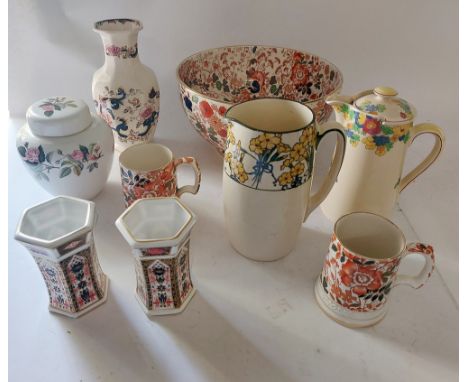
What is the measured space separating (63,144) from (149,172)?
126 mm

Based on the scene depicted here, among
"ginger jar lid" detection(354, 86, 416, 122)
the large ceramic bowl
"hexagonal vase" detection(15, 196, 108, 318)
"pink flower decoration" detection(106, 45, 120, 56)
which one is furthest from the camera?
the large ceramic bowl

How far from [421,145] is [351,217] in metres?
0.51

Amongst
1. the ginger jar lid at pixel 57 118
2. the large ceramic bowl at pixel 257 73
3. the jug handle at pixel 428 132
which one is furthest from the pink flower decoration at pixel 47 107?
the jug handle at pixel 428 132

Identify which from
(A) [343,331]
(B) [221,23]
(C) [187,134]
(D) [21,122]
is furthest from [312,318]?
(D) [21,122]

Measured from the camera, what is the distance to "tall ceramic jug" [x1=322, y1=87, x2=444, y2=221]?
0.55 m

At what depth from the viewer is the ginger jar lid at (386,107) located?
55 centimetres

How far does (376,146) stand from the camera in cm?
56

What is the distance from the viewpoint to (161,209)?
0.50 meters

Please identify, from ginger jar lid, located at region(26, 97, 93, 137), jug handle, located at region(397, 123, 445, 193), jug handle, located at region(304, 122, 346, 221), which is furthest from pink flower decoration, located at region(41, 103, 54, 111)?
jug handle, located at region(397, 123, 445, 193)

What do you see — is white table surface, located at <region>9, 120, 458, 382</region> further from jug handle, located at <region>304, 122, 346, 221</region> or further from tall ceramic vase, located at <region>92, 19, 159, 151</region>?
tall ceramic vase, located at <region>92, 19, 159, 151</region>

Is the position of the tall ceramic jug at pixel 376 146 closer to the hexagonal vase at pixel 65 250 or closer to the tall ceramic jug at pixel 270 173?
the tall ceramic jug at pixel 270 173

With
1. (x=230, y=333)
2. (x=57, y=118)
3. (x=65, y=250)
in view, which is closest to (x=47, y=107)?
(x=57, y=118)

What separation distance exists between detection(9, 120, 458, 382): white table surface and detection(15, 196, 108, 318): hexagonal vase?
22 mm

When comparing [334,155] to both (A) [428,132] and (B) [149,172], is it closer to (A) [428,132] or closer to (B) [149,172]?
(A) [428,132]
